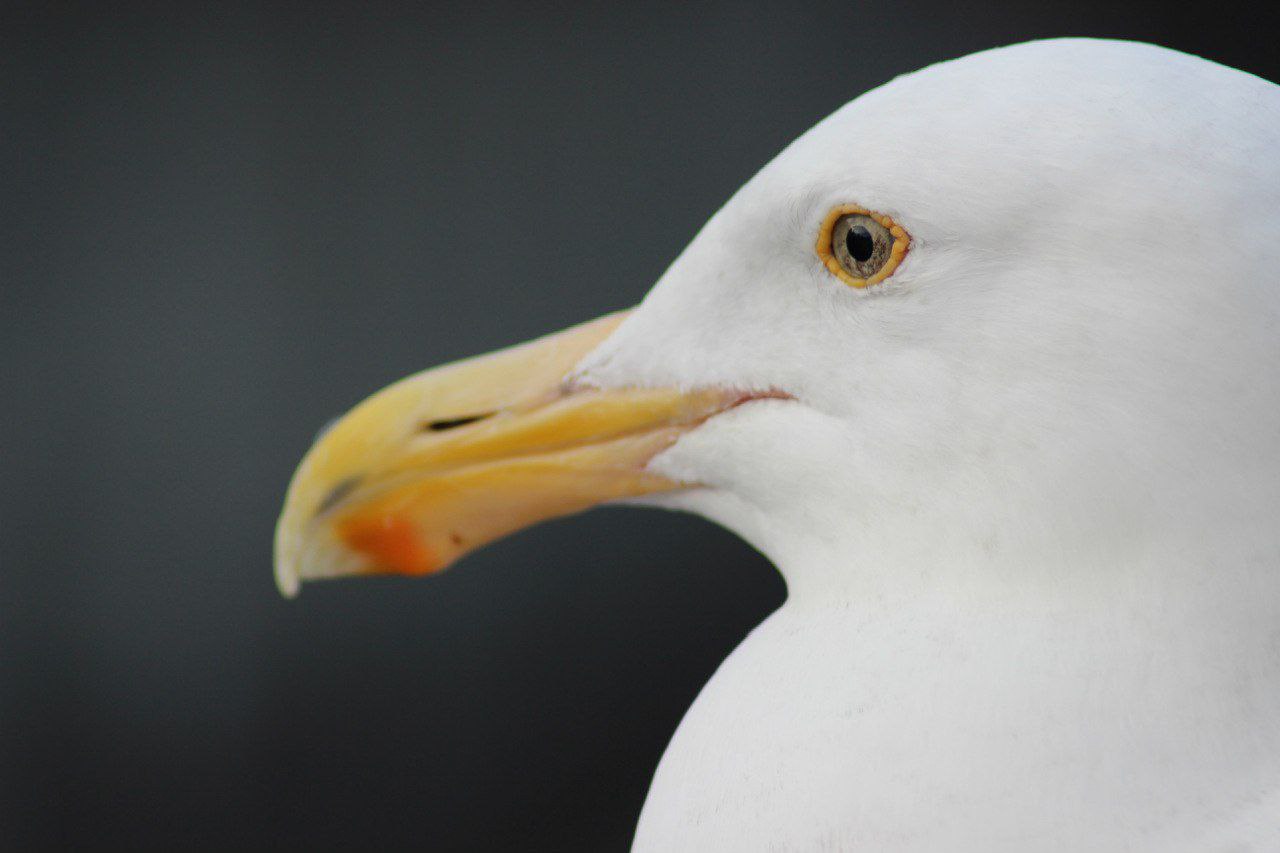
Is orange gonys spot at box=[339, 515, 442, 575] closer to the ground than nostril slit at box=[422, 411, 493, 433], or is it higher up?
closer to the ground

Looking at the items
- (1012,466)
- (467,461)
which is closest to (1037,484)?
(1012,466)

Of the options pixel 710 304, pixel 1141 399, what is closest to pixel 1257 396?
pixel 1141 399

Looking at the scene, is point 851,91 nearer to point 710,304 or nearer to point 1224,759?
point 710,304

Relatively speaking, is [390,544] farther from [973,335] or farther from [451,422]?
[973,335]

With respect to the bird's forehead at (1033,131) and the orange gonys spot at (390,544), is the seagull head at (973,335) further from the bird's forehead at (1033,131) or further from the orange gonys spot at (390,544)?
the orange gonys spot at (390,544)

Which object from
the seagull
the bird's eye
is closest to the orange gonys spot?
the seagull

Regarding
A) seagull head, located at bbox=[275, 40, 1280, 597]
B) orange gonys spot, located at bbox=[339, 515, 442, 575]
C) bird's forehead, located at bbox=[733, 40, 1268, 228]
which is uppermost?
bird's forehead, located at bbox=[733, 40, 1268, 228]

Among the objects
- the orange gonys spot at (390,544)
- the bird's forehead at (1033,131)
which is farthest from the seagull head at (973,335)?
the orange gonys spot at (390,544)

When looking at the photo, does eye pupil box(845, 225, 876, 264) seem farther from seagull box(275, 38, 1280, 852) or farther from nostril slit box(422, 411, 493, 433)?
nostril slit box(422, 411, 493, 433)
